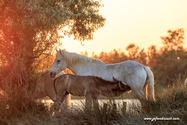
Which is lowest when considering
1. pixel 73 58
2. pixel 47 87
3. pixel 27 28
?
pixel 47 87

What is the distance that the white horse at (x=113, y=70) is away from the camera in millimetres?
→ 8008

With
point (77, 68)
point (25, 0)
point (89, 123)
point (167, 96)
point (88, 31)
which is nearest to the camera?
point (89, 123)

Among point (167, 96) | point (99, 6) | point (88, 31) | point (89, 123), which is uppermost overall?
point (99, 6)

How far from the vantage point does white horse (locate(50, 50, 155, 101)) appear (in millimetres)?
8008

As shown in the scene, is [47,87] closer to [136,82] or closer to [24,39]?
[24,39]

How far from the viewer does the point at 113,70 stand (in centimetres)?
812

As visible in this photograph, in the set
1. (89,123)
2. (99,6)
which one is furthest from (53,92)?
(99,6)

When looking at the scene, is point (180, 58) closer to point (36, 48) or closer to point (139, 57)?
point (139, 57)

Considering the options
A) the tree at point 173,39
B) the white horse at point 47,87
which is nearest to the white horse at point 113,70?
the white horse at point 47,87

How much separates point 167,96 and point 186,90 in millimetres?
715

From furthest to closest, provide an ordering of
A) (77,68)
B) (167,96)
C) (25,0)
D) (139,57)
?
(139,57), (77,68), (25,0), (167,96)

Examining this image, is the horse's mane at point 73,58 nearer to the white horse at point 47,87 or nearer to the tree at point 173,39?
the white horse at point 47,87

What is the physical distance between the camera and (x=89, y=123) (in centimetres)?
540

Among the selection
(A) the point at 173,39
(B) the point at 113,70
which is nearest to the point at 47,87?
(B) the point at 113,70
